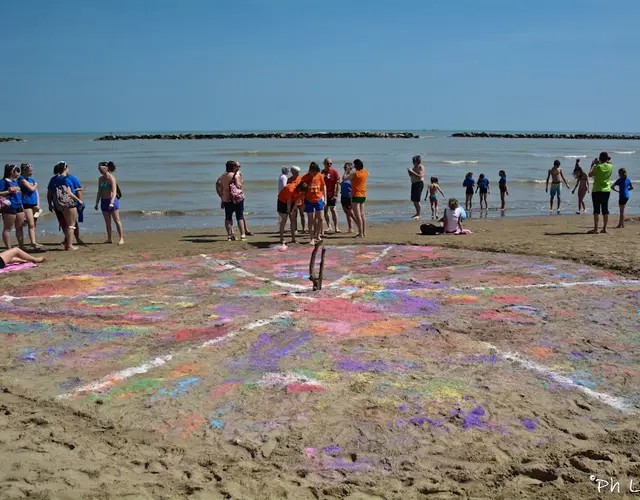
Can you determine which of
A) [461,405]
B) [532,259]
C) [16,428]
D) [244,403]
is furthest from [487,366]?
[532,259]

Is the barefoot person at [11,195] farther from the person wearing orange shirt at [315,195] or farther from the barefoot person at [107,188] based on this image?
the person wearing orange shirt at [315,195]

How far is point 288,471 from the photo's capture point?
13.6ft

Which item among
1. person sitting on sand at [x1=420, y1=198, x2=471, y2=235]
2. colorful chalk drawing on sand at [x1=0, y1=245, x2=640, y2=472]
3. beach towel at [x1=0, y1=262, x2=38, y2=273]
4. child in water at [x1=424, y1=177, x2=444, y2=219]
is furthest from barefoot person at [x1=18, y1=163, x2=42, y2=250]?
child in water at [x1=424, y1=177, x2=444, y2=219]

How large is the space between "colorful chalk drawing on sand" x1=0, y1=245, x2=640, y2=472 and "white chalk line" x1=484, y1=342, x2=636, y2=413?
2 cm

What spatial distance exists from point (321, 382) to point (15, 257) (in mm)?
7490

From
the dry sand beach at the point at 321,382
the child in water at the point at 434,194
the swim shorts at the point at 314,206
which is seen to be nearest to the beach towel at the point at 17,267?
the dry sand beach at the point at 321,382

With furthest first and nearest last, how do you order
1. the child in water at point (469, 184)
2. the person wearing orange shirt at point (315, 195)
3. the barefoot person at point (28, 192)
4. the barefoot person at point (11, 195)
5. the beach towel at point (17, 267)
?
the child in water at point (469, 184) → the barefoot person at point (28, 192) → the person wearing orange shirt at point (315, 195) → the barefoot person at point (11, 195) → the beach towel at point (17, 267)

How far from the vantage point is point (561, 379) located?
5.71 m

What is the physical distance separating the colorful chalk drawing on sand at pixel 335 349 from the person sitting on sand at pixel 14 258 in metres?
1.39

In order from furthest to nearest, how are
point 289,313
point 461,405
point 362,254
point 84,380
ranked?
point 362,254 → point 289,313 → point 84,380 → point 461,405

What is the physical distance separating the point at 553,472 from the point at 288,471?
1.74 m

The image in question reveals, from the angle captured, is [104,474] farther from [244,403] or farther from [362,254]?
[362,254]

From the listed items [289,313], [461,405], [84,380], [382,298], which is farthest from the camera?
[382,298]

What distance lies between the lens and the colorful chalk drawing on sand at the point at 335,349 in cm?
493
